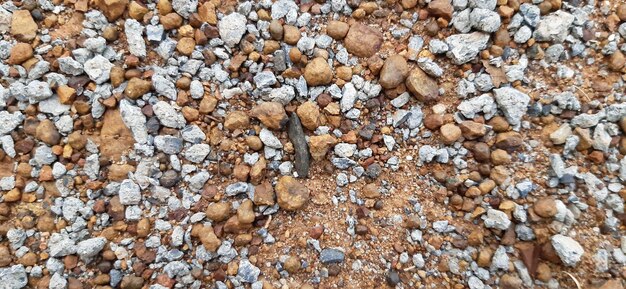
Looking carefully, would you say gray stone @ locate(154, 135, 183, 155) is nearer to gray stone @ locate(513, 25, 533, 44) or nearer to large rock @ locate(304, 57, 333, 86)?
large rock @ locate(304, 57, 333, 86)

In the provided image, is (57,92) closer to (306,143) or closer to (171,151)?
(171,151)

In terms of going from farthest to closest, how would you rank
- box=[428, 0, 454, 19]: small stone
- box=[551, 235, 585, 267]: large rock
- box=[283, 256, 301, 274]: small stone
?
box=[428, 0, 454, 19]: small stone → box=[283, 256, 301, 274]: small stone → box=[551, 235, 585, 267]: large rock

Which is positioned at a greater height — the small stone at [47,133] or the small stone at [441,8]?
the small stone at [441,8]

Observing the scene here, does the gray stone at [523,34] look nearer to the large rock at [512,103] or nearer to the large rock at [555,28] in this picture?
the large rock at [555,28]

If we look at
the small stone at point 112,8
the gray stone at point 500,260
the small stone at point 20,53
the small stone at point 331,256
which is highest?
the small stone at point 112,8

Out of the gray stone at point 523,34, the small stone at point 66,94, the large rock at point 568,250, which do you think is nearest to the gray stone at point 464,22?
the gray stone at point 523,34

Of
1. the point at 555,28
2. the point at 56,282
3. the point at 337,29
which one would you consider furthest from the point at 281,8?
the point at 56,282

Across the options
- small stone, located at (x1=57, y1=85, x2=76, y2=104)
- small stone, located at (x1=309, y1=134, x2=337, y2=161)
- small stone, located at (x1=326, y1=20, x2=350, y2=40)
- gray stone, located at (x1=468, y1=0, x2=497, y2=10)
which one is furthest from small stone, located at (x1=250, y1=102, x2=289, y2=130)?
gray stone, located at (x1=468, y1=0, x2=497, y2=10)
